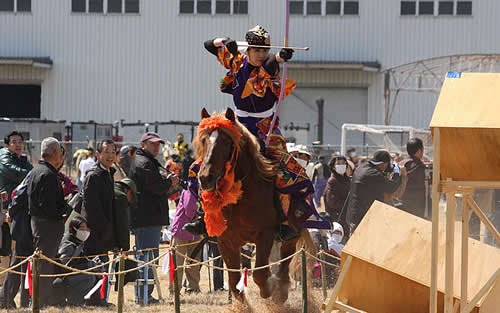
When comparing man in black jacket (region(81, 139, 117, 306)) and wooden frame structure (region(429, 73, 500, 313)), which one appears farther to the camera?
man in black jacket (region(81, 139, 117, 306))

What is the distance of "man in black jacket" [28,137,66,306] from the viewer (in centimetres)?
759

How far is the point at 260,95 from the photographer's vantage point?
7.50 meters

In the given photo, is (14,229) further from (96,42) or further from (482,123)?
(96,42)

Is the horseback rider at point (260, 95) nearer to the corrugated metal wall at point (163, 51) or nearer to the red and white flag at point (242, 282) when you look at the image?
the red and white flag at point (242, 282)

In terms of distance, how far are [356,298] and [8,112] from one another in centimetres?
3047

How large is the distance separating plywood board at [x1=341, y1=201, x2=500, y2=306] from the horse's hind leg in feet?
4.94

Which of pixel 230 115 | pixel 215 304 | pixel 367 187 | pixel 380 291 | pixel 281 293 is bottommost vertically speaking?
pixel 215 304

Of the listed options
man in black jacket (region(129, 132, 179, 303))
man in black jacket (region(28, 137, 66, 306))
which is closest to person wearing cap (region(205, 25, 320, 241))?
man in black jacket (region(129, 132, 179, 303))

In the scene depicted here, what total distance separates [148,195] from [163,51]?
22043 millimetres

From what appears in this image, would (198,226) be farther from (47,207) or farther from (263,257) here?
(47,207)

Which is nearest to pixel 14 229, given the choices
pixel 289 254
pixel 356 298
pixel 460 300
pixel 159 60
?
pixel 289 254

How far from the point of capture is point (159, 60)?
30.4m

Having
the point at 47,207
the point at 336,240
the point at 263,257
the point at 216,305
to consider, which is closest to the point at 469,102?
the point at 263,257

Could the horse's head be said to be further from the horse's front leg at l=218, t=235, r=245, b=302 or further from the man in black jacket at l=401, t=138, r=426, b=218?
the man in black jacket at l=401, t=138, r=426, b=218
